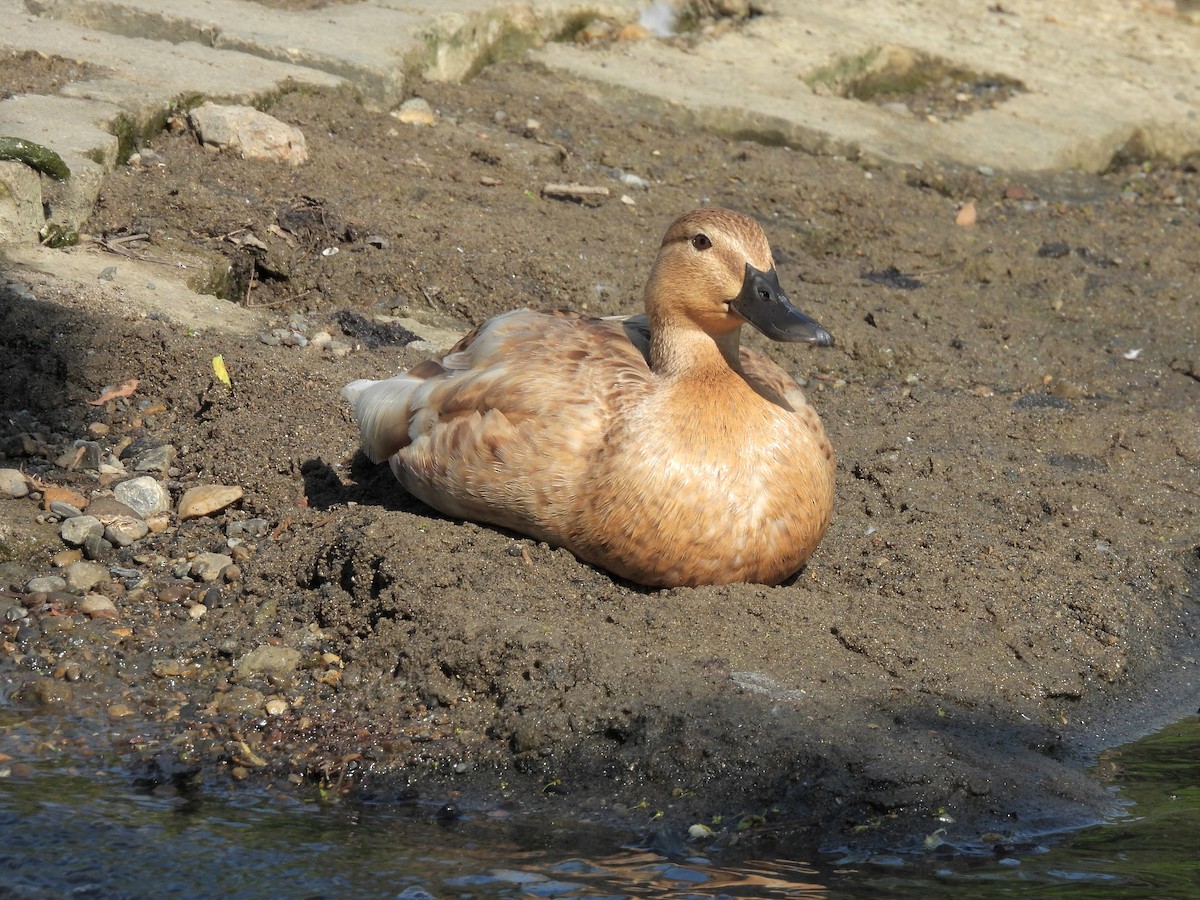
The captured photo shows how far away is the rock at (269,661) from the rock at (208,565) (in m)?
0.51

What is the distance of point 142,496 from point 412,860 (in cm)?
227

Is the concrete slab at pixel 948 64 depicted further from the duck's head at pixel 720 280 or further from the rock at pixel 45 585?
the rock at pixel 45 585

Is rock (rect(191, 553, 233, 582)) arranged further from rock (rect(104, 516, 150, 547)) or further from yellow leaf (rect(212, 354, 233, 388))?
yellow leaf (rect(212, 354, 233, 388))

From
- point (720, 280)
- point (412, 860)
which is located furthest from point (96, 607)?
point (720, 280)

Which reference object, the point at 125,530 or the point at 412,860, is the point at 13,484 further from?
the point at 412,860

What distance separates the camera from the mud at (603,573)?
4.04m

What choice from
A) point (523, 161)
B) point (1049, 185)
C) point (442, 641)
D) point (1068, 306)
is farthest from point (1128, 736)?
point (1049, 185)

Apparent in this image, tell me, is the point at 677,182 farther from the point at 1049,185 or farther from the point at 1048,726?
the point at 1048,726

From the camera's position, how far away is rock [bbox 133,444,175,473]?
5.48 meters

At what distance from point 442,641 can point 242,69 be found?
15.3 feet

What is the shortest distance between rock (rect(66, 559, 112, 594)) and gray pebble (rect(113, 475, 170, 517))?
354 millimetres

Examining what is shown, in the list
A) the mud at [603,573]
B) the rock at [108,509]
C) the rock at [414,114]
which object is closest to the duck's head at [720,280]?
the mud at [603,573]

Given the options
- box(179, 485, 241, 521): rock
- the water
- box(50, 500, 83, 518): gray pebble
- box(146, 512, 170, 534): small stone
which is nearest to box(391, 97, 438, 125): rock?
box(179, 485, 241, 521): rock

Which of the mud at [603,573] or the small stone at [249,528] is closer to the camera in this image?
the mud at [603,573]
